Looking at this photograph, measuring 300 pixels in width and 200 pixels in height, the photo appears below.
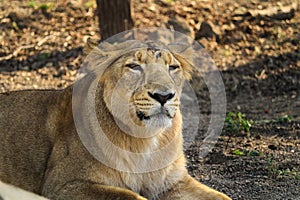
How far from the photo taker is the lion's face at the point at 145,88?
16.8 feet

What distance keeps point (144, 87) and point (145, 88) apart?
2 cm

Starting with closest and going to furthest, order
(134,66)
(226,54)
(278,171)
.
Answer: (134,66), (278,171), (226,54)

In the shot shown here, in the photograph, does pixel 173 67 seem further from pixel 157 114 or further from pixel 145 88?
pixel 157 114

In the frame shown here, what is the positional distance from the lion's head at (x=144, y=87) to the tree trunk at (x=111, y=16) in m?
4.92

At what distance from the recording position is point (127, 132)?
5465mm

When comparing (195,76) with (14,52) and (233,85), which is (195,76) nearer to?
(233,85)

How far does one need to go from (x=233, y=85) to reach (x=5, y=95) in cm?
423

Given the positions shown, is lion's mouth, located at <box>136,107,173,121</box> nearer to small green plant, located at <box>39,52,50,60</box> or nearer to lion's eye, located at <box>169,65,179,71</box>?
lion's eye, located at <box>169,65,179,71</box>

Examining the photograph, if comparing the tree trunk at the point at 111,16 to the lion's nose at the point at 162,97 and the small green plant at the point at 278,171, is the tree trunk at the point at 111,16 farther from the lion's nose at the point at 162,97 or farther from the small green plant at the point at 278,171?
the lion's nose at the point at 162,97

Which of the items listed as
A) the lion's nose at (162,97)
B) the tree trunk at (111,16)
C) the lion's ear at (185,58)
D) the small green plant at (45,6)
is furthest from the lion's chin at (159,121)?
the small green plant at (45,6)

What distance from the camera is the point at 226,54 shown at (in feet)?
35.6

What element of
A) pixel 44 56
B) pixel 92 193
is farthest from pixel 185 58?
pixel 44 56

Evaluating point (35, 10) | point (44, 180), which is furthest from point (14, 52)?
point (44, 180)

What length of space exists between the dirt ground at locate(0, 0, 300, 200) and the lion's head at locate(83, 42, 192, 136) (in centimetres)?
158
